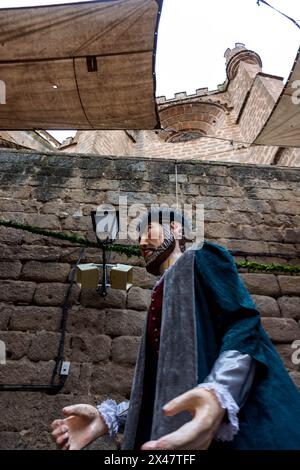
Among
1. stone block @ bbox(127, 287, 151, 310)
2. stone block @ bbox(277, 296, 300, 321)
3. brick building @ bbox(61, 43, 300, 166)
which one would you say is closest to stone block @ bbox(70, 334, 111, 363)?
stone block @ bbox(127, 287, 151, 310)

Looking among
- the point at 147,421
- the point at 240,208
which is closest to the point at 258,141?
the point at 240,208

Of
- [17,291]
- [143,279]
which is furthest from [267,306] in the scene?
[17,291]

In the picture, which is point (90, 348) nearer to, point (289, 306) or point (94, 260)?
point (94, 260)

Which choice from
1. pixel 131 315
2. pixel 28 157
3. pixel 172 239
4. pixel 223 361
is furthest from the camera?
pixel 28 157

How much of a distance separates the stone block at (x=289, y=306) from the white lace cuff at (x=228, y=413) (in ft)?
9.05

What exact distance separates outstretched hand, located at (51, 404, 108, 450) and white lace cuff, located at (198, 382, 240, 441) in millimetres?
737

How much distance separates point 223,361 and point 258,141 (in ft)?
18.1

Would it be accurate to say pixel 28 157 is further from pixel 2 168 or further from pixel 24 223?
pixel 24 223

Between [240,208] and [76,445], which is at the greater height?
[240,208]

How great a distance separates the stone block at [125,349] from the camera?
3160 mm

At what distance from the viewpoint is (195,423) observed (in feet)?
3.43

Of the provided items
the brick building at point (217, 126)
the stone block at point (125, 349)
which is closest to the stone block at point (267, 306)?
the stone block at point (125, 349)

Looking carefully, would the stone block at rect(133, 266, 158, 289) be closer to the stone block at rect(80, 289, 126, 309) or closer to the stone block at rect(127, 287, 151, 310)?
the stone block at rect(127, 287, 151, 310)
